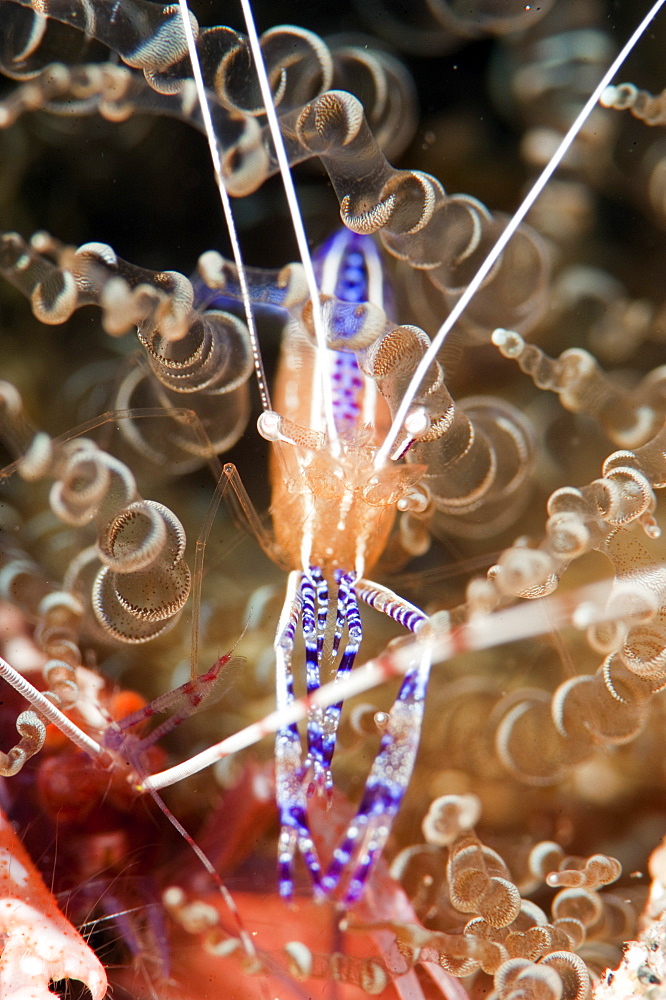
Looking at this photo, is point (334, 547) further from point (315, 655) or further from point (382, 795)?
point (382, 795)

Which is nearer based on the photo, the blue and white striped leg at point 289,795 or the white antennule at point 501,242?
the blue and white striped leg at point 289,795

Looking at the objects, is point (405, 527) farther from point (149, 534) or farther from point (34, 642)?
point (34, 642)

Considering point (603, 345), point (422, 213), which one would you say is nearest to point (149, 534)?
point (422, 213)

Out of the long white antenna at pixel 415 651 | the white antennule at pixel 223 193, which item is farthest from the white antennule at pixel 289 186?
the long white antenna at pixel 415 651

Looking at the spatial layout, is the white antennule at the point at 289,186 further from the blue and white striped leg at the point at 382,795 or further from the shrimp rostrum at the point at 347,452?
the blue and white striped leg at the point at 382,795

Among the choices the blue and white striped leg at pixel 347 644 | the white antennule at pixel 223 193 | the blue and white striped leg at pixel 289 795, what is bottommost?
the blue and white striped leg at pixel 289 795

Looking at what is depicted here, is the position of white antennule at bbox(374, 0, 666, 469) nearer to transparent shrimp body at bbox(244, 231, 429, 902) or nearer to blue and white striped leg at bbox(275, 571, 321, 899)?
transparent shrimp body at bbox(244, 231, 429, 902)
